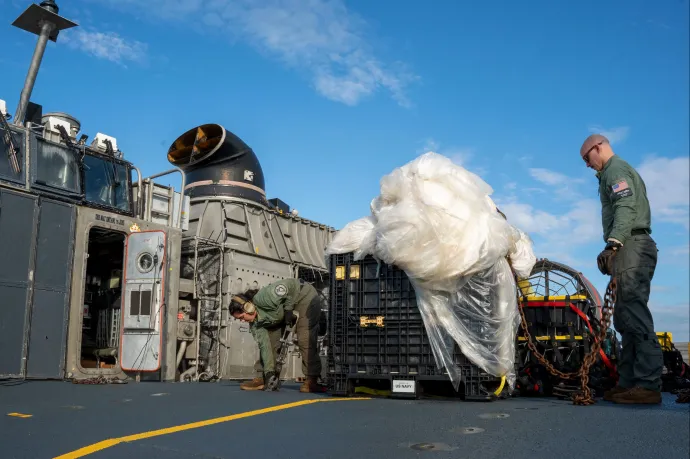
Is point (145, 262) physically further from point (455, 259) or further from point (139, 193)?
point (455, 259)

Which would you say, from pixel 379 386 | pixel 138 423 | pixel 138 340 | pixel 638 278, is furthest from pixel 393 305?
pixel 138 340

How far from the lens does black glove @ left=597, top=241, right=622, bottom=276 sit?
15.5ft

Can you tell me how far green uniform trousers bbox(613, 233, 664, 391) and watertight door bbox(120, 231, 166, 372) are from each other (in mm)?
6198

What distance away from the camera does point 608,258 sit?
474cm

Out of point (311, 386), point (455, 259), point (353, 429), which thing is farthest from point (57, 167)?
point (353, 429)

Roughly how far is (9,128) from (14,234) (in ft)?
4.94

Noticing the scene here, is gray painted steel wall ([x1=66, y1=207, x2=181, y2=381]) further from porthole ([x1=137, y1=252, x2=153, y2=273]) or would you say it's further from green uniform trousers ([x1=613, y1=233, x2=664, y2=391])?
green uniform trousers ([x1=613, y1=233, x2=664, y2=391])

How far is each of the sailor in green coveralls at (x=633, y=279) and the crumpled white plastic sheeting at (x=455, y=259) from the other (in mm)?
865

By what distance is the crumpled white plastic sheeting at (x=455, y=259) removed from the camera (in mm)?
5125

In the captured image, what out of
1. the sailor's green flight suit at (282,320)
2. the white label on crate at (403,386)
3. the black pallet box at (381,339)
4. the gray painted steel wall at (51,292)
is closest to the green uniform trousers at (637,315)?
the black pallet box at (381,339)

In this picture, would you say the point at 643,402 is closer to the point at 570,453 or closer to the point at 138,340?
the point at 570,453

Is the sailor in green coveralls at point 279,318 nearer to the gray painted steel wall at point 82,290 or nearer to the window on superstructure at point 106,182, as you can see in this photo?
the gray painted steel wall at point 82,290

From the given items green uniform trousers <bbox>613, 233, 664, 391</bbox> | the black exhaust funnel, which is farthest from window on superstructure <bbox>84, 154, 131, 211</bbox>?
green uniform trousers <bbox>613, 233, 664, 391</bbox>

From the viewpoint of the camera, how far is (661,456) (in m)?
2.77
